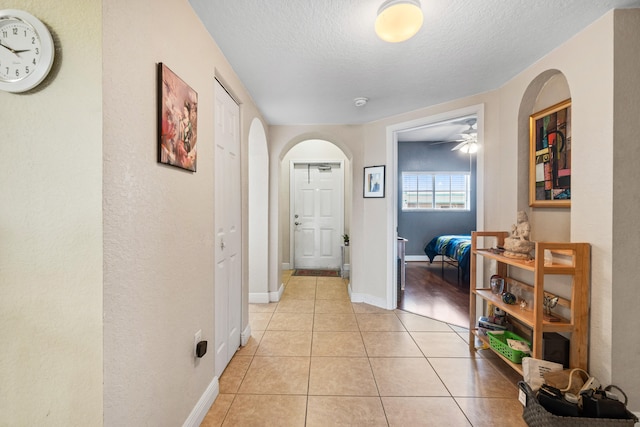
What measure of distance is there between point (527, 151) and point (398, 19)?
155 centimetres

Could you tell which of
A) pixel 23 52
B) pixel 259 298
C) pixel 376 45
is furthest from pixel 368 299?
pixel 23 52

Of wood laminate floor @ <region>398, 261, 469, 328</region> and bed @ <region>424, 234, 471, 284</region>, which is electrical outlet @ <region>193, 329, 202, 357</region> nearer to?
wood laminate floor @ <region>398, 261, 469, 328</region>

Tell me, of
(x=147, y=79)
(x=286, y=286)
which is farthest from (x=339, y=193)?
(x=147, y=79)

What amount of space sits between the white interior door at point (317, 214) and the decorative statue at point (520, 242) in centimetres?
321

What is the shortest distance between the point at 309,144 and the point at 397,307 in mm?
3157

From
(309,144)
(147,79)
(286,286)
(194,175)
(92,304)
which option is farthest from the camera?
(309,144)

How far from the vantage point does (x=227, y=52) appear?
1.77m

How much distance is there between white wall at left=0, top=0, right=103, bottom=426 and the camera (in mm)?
801

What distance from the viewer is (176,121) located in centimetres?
119

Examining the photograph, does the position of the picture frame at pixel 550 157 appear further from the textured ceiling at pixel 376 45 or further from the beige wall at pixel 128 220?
the textured ceiling at pixel 376 45

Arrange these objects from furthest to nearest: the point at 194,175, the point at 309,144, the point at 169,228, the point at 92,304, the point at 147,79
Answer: the point at 309,144 → the point at 194,175 → the point at 169,228 → the point at 147,79 → the point at 92,304

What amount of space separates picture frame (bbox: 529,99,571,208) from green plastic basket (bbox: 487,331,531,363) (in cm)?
103

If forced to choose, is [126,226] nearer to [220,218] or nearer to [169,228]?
[169,228]

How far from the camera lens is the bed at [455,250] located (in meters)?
3.99
